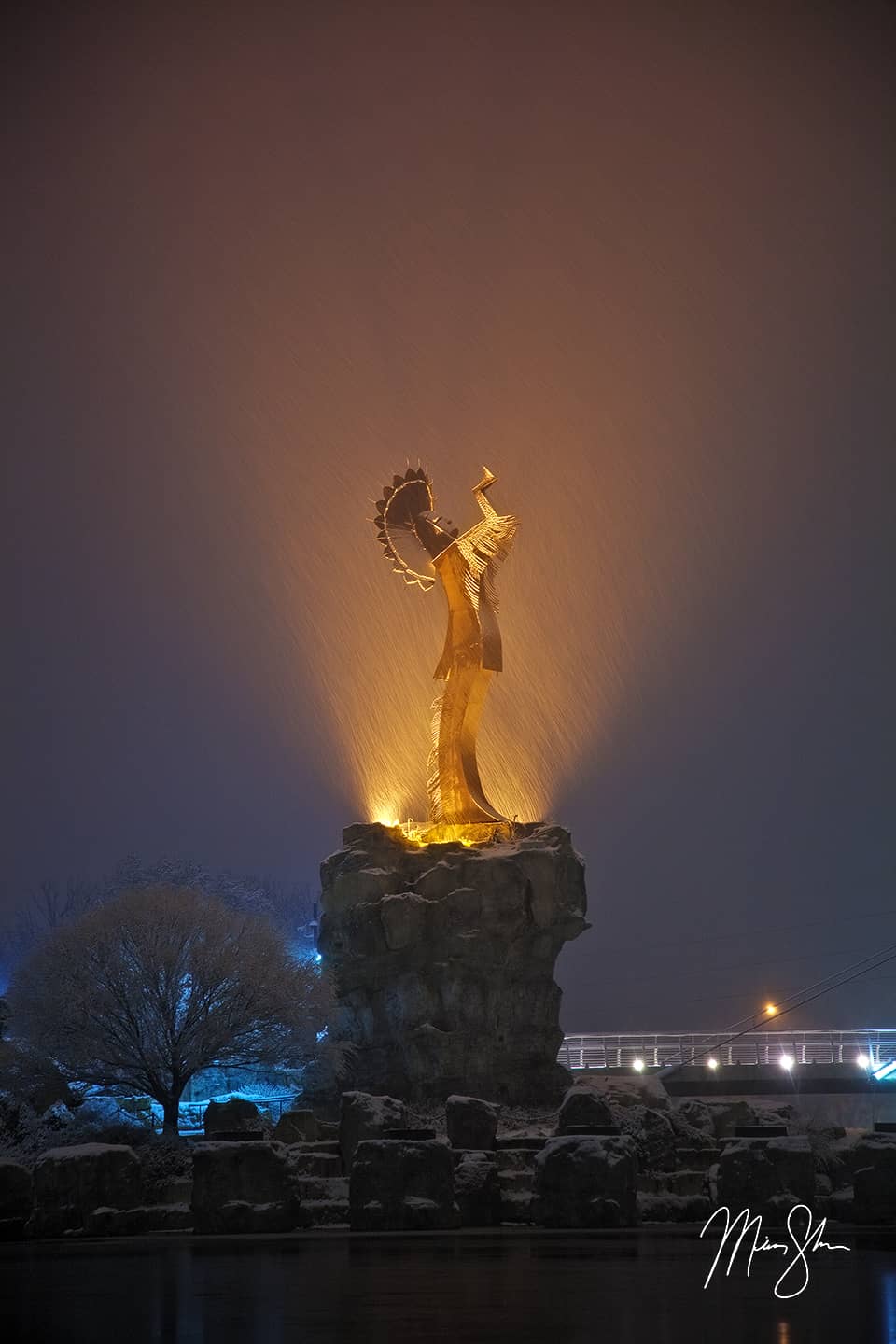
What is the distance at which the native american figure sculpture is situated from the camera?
55.8m

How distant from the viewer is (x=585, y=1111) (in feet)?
113

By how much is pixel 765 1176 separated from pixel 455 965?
24.3 meters

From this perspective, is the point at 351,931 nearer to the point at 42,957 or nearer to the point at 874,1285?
the point at 42,957

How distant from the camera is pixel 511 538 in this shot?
56688 millimetres

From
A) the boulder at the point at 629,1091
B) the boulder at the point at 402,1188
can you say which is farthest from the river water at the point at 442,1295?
the boulder at the point at 629,1091

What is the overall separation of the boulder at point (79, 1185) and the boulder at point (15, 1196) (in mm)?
359

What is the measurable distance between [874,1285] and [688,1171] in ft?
63.7

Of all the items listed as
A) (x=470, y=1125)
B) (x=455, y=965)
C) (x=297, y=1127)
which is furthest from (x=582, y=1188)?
(x=455, y=965)

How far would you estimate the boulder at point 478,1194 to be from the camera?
91.3ft

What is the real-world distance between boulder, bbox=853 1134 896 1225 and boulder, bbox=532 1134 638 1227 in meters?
4.19

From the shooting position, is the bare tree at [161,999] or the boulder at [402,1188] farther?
the bare tree at [161,999]

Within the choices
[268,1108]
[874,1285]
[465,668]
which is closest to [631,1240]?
[874,1285]

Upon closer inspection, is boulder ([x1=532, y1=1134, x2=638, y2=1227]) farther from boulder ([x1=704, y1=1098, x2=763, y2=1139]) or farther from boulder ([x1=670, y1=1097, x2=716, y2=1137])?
boulder ([x1=704, y1=1098, x2=763, y2=1139])

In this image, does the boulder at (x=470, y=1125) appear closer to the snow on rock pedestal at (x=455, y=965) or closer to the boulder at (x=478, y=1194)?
the boulder at (x=478, y=1194)
